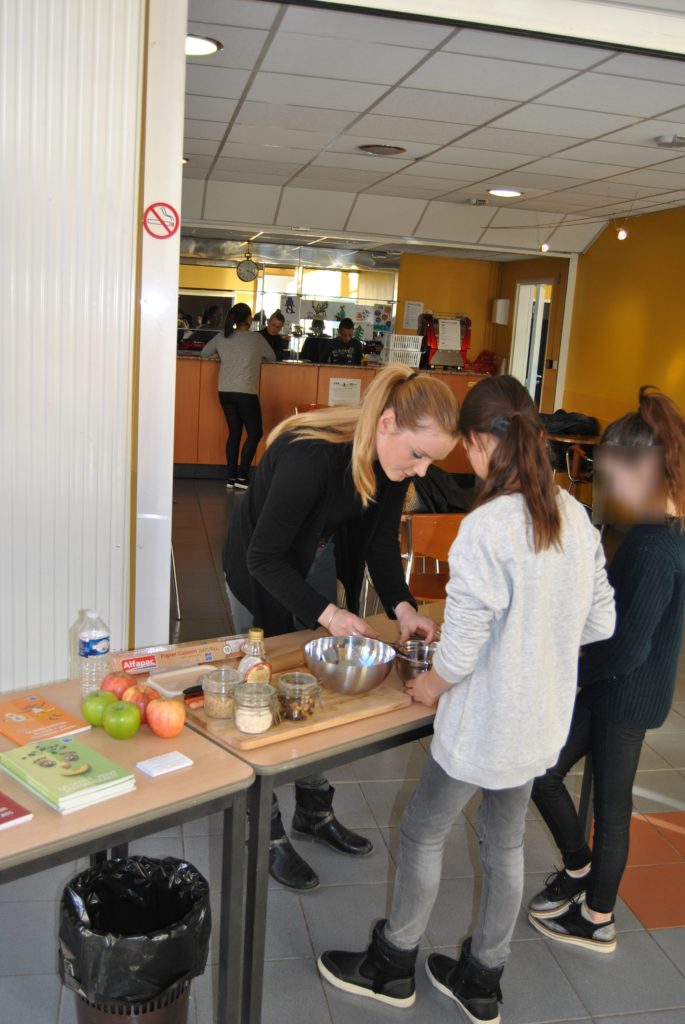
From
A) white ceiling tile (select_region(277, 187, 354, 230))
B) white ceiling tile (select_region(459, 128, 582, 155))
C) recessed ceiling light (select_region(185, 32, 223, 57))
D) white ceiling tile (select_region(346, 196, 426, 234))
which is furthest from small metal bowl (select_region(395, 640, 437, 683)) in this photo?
white ceiling tile (select_region(346, 196, 426, 234))

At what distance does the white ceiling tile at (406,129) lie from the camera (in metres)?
5.88

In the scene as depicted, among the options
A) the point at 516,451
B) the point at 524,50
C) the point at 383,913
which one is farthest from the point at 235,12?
the point at 383,913

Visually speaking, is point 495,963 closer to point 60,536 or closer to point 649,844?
point 649,844

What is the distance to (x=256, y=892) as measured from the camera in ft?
6.04

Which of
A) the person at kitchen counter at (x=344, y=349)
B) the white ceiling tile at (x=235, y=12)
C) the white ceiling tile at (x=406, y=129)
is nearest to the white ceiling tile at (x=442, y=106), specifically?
the white ceiling tile at (x=406, y=129)

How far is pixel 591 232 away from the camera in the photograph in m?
10.1

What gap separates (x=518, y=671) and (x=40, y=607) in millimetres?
1946

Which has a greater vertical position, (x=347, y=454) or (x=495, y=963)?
(x=347, y=454)

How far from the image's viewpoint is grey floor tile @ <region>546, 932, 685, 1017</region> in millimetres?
2316

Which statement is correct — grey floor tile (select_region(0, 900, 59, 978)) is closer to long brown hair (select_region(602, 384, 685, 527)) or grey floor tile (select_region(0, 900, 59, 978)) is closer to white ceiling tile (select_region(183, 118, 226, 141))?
long brown hair (select_region(602, 384, 685, 527))

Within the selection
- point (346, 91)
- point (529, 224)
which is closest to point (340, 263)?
point (529, 224)

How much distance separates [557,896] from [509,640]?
1237 mm

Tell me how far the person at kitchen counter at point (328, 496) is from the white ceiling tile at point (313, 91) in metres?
3.44

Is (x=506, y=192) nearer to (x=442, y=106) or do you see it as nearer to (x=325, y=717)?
(x=442, y=106)
